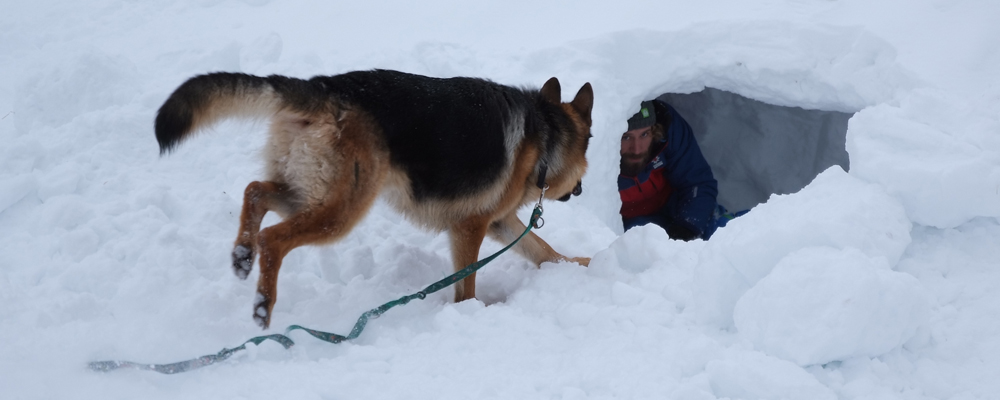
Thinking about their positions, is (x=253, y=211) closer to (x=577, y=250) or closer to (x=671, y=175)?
(x=577, y=250)

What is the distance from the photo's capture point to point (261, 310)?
2830mm

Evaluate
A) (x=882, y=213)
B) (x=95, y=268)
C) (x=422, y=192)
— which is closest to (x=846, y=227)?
(x=882, y=213)

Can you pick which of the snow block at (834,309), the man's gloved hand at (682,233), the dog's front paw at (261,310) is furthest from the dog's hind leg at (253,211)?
the man's gloved hand at (682,233)

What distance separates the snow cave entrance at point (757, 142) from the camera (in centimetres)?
702

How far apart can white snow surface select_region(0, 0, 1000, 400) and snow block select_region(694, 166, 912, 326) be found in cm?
1

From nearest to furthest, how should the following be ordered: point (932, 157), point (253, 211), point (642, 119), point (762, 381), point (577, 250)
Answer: point (762, 381)
point (932, 157)
point (253, 211)
point (577, 250)
point (642, 119)

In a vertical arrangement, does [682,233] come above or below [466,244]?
below

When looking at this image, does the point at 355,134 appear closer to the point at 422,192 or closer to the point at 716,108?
the point at 422,192

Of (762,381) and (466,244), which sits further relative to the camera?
(466,244)

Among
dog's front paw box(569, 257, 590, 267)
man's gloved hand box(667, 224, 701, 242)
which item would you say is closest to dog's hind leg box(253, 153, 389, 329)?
dog's front paw box(569, 257, 590, 267)

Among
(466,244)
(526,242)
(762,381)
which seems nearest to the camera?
(762,381)

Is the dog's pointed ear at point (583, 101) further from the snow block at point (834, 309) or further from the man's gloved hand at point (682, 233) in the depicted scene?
the man's gloved hand at point (682, 233)

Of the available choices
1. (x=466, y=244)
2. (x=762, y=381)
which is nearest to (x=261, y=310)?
(x=466, y=244)

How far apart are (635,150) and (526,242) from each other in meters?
2.67
